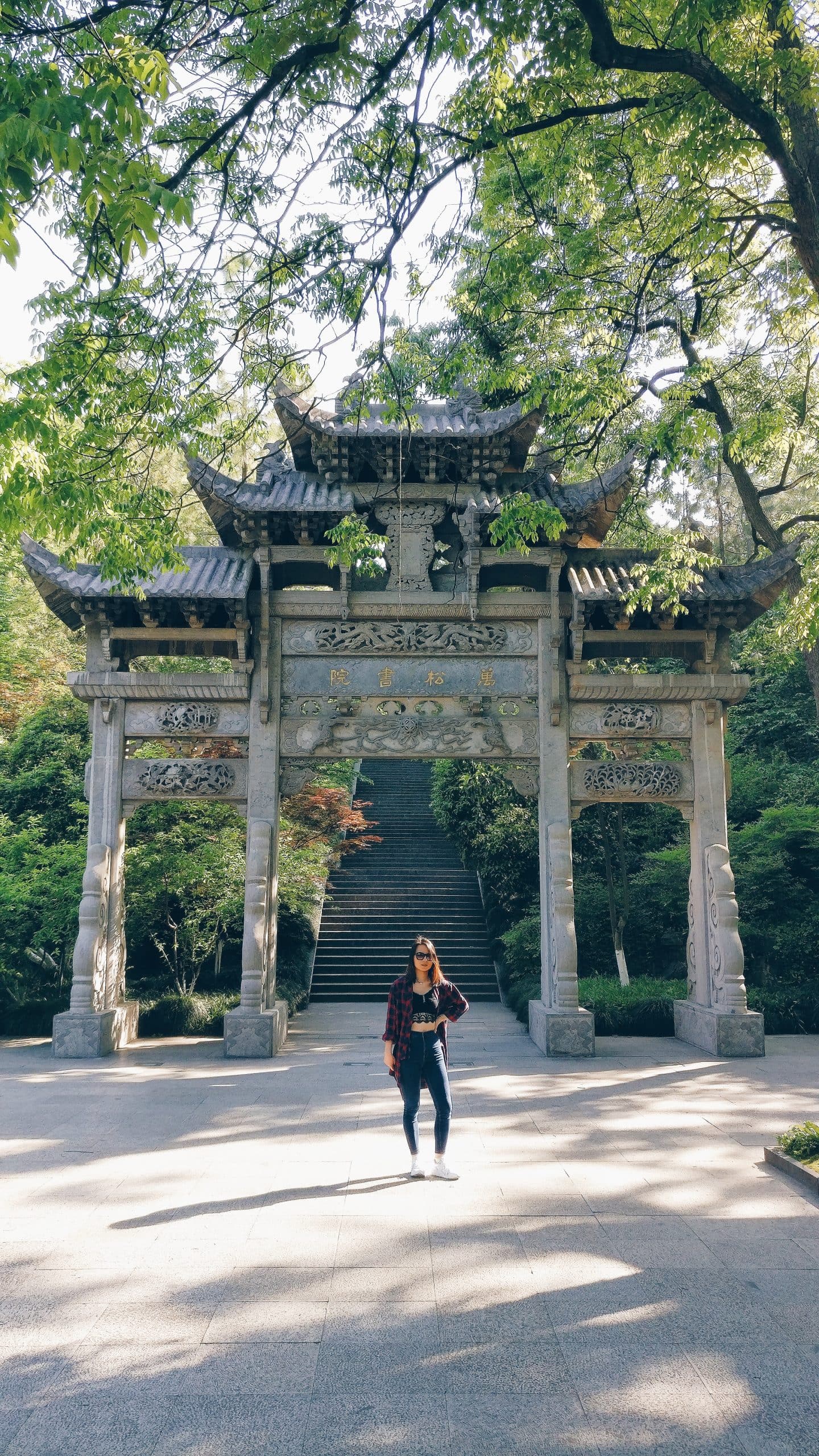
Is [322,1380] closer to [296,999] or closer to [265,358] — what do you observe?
[265,358]

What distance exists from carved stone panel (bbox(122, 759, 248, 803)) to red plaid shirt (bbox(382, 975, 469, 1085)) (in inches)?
199

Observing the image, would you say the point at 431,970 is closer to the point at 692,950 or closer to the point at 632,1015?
the point at 692,950

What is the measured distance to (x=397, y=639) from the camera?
10336 mm

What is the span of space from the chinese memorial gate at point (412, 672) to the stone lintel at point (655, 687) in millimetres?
26

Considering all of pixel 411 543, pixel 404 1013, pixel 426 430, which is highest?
pixel 426 430

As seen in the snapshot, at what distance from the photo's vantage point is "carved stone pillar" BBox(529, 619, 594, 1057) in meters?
9.71

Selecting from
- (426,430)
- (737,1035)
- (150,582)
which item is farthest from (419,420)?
(737,1035)

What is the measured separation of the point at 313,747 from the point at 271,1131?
14.5 ft

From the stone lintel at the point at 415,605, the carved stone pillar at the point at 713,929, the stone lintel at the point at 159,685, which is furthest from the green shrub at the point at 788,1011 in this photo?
the stone lintel at the point at 159,685

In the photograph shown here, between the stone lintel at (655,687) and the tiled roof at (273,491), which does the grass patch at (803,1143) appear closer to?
the stone lintel at (655,687)

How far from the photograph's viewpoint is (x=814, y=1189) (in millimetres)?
5395

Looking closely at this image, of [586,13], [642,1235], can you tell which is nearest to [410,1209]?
[642,1235]

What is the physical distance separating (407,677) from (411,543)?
1.49 metres

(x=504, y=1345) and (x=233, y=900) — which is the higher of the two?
(x=233, y=900)
